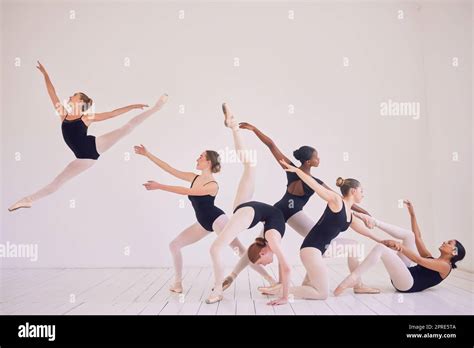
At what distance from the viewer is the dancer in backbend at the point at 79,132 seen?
5.02 m

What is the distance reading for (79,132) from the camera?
5074mm

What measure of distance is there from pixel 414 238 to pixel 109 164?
4307 millimetres

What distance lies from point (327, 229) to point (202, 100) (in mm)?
3355

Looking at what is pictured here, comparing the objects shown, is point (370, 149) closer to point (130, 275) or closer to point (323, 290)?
point (323, 290)

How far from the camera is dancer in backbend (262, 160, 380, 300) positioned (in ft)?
14.1

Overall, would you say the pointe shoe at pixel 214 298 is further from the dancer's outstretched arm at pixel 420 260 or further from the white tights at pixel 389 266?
the dancer's outstretched arm at pixel 420 260

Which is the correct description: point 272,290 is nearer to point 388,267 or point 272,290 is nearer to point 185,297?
point 185,297

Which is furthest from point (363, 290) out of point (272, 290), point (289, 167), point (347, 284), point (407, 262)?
point (289, 167)

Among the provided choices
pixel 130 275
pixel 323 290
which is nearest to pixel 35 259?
pixel 130 275

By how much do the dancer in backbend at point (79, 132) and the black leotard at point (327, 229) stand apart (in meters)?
2.19

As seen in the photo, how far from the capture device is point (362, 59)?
23.1 feet

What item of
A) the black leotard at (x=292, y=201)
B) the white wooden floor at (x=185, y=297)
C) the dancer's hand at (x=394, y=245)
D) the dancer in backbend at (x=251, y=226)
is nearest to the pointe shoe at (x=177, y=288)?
the white wooden floor at (x=185, y=297)

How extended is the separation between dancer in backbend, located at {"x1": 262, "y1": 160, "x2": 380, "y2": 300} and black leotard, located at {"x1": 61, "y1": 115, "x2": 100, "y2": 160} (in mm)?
2187

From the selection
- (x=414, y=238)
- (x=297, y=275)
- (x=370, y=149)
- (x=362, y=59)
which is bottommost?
(x=297, y=275)
